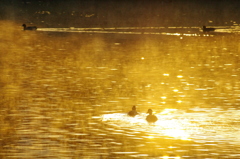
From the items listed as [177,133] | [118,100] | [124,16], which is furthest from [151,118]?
[124,16]

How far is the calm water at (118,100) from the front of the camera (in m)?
20.1

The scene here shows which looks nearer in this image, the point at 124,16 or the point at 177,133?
the point at 177,133

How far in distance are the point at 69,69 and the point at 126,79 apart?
5.02m

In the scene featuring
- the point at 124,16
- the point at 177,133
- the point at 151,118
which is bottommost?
the point at 177,133

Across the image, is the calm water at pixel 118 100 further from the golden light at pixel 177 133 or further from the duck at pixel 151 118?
the duck at pixel 151 118

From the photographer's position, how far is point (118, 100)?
27781 millimetres

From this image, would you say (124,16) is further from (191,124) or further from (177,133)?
(177,133)

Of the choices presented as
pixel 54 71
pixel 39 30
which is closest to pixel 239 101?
pixel 54 71

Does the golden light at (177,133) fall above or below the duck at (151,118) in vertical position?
below

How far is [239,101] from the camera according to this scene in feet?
90.1

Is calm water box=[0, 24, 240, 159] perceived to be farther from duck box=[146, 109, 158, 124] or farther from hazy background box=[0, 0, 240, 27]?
hazy background box=[0, 0, 240, 27]

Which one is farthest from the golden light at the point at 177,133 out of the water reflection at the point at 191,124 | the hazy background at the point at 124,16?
the hazy background at the point at 124,16

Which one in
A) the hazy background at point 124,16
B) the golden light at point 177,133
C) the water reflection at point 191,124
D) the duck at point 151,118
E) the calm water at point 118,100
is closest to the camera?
the calm water at point 118,100

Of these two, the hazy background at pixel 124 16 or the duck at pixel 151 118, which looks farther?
the hazy background at pixel 124 16
